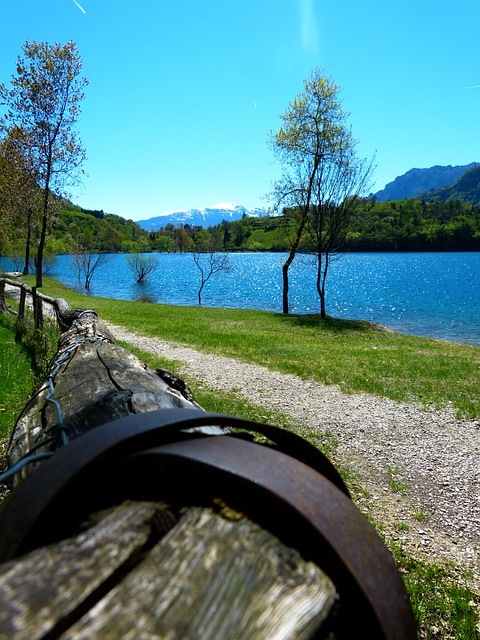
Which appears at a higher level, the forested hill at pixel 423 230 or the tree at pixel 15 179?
the forested hill at pixel 423 230

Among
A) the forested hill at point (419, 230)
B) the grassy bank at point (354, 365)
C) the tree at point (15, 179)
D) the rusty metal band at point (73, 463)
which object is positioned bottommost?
the grassy bank at point (354, 365)

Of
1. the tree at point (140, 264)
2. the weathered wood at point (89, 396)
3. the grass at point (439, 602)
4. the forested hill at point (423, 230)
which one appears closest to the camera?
the weathered wood at point (89, 396)

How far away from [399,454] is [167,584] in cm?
676

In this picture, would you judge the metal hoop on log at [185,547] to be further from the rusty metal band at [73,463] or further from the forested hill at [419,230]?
the forested hill at [419,230]

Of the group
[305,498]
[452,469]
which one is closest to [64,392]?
[305,498]

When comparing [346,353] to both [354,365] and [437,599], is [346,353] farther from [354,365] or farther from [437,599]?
[437,599]

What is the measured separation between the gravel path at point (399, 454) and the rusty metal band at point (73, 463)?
420 cm

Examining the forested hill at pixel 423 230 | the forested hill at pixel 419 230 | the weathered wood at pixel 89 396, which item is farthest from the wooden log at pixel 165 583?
the forested hill at pixel 423 230

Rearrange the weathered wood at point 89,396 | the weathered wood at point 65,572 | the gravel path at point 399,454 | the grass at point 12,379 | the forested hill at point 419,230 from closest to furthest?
the weathered wood at point 65,572, the weathered wood at point 89,396, the gravel path at point 399,454, the grass at point 12,379, the forested hill at point 419,230

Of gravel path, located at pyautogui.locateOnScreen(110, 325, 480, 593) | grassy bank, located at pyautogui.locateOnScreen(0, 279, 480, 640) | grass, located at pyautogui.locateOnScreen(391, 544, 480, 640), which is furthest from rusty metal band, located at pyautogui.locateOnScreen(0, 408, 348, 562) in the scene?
gravel path, located at pyautogui.locateOnScreen(110, 325, 480, 593)

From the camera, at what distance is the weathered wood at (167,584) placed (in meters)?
0.70

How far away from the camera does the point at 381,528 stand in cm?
470

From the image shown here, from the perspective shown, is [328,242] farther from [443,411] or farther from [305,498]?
[305,498]

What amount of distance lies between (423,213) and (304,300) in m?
161
